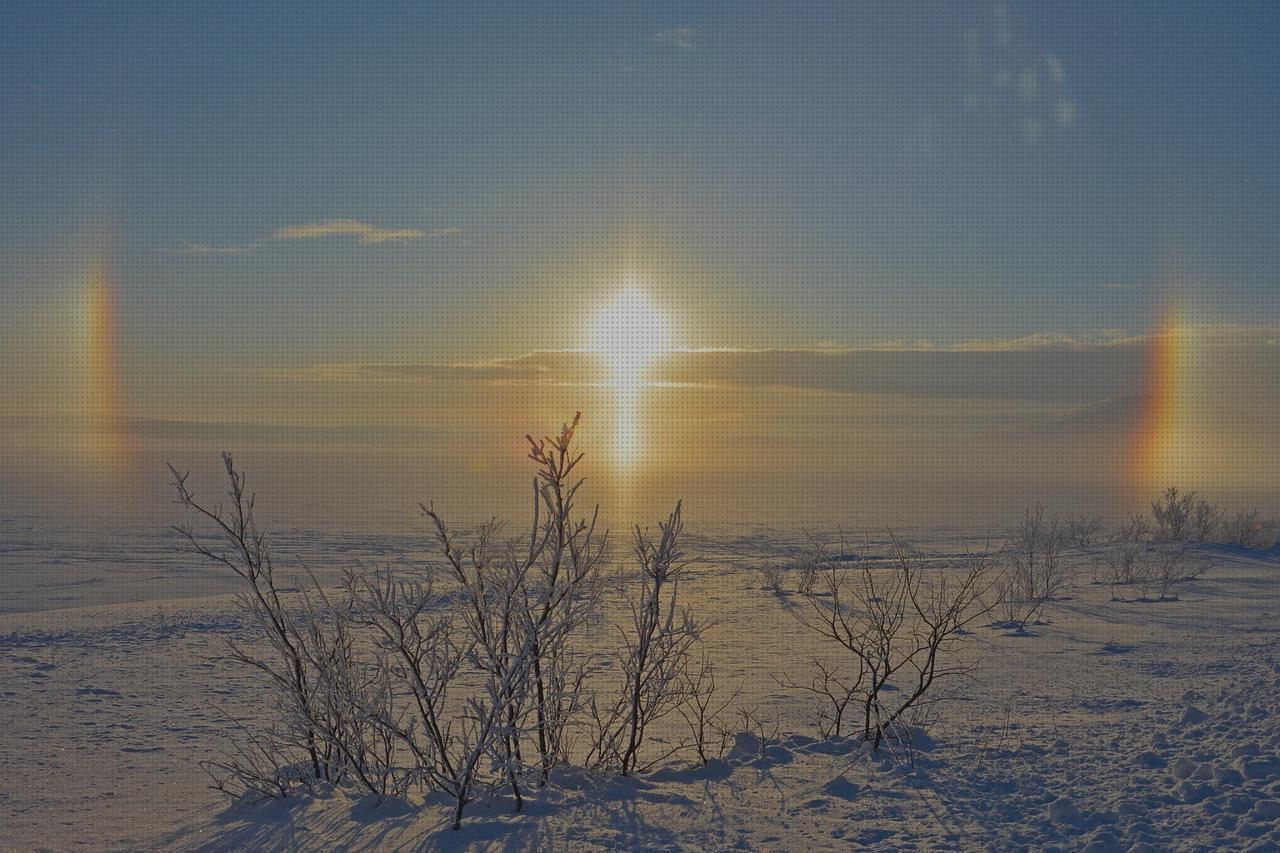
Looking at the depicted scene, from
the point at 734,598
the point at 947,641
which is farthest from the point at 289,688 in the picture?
the point at 734,598

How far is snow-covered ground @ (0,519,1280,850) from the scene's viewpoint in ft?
15.1

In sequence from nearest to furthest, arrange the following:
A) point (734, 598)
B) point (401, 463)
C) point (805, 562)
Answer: point (734, 598) → point (805, 562) → point (401, 463)

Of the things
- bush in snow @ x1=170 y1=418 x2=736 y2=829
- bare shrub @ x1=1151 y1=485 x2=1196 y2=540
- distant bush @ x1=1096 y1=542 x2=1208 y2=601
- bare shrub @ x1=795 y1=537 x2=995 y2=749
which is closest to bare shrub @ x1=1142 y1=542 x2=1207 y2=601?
distant bush @ x1=1096 y1=542 x2=1208 y2=601

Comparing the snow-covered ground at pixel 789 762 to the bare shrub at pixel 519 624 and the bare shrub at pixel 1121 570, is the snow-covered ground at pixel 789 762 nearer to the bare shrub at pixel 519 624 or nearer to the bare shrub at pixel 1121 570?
the bare shrub at pixel 519 624

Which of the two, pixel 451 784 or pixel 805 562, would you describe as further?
pixel 805 562

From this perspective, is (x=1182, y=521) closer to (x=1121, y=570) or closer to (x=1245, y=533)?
(x=1245, y=533)

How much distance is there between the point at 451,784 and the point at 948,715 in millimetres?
3749

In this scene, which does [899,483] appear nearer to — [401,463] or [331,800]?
[401,463]

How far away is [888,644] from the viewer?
6176mm

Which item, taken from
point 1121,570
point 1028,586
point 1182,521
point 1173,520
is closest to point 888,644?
point 1028,586

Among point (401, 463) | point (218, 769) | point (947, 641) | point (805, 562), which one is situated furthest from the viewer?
point (401, 463)

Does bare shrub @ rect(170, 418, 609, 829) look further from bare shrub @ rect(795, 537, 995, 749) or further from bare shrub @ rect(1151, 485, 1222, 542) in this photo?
bare shrub @ rect(1151, 485, 1222, 542)

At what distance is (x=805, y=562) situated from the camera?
17.2 meters

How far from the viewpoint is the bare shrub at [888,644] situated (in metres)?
6.24
